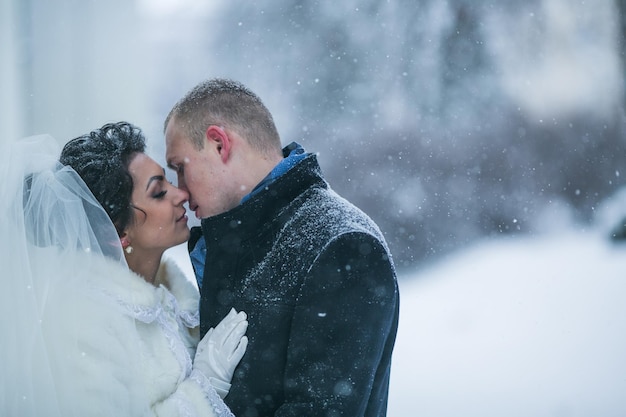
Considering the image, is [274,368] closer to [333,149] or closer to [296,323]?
[296,323]

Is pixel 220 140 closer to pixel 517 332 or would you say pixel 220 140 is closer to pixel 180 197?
pixel 180 197

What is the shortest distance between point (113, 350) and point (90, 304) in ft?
0.34

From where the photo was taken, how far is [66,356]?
120 cm

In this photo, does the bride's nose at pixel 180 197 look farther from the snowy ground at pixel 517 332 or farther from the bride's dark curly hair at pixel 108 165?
the snowy ground at pixel 517 332

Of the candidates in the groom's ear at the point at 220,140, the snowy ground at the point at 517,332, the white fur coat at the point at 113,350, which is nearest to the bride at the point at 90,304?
the white fur coat at the point at 113,350

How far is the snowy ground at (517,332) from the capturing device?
3887 mm

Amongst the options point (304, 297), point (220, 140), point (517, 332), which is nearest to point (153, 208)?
point (220, 140)

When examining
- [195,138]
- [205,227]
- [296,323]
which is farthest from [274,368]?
[195,138]

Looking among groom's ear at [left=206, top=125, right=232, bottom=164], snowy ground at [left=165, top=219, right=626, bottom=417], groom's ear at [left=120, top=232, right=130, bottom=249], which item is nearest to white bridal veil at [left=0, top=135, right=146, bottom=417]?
groom's ear at [left=120, top=232, right=130, bottom=249]

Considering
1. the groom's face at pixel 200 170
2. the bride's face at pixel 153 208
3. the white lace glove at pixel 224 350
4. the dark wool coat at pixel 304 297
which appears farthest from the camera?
the bride's face at pixel 153 208

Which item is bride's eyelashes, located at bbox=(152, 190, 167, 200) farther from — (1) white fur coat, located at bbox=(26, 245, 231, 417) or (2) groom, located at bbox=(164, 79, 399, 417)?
(1) white fur coat, located at bbox=(26, 245, 231, 417)

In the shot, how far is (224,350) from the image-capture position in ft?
4.24

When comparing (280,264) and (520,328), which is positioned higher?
(520,328)

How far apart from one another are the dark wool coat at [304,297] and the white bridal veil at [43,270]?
225 millimetres
